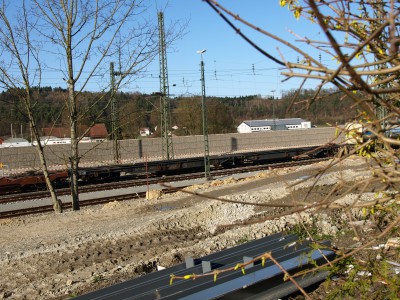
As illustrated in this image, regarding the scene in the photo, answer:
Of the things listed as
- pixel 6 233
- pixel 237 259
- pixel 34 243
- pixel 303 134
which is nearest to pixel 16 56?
pixel 6 233

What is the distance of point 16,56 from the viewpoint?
1430 cm

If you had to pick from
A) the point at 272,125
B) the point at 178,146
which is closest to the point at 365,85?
the point at 178,146

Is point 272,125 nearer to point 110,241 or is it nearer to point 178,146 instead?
point 178,146

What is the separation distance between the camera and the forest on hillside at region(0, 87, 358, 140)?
3511mm

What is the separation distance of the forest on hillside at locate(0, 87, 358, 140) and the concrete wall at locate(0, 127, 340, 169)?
78.0 inches

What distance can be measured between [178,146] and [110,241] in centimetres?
3395

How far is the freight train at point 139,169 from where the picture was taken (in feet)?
82.1

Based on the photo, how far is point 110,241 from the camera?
10.4 meters

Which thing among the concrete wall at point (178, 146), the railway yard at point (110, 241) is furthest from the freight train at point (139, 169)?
the railway yard at point (110, 241)

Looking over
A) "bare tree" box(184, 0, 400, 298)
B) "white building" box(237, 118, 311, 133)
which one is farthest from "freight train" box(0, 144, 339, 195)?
"white building" box(237, 118, 311, 133)

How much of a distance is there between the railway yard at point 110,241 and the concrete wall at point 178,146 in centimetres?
1719

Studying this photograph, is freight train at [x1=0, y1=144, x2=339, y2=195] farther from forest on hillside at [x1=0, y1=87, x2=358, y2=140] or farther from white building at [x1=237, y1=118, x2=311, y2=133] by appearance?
white building at [x1=237, y1=118, x2=311, y2=133]

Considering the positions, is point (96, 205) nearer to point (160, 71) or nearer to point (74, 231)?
point (74, 231)

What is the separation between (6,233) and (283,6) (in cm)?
1238
